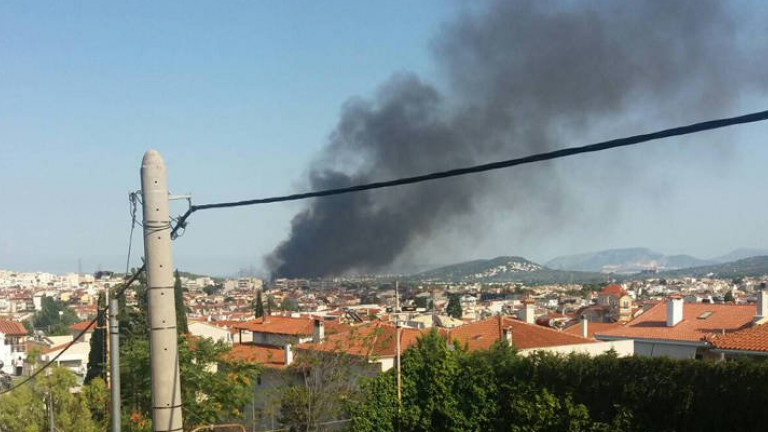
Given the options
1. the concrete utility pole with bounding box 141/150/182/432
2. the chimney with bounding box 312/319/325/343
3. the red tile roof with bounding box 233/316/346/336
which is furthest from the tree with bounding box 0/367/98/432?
the concrete utility pole with bounding box 141/150/182/432

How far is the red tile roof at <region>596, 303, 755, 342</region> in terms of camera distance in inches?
936

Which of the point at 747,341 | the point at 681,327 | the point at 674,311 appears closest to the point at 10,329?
the point at 674,311

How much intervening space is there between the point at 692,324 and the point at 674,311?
86 centimetres

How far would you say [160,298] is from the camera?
14.0 feet

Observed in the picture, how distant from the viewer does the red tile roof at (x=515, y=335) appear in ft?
84.0

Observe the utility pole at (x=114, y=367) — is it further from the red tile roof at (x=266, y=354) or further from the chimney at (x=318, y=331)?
the red tile roof at (x=266, y=354)

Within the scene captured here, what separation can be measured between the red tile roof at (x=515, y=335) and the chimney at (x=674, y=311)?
290 cm

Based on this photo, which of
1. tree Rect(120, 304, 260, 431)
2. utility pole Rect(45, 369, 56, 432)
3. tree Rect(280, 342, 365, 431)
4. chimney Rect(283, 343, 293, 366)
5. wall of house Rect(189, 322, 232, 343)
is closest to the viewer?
utility pole Rect(45, 369, 56, 432)

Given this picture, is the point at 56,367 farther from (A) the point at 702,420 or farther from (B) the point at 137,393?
(A) the point at 702,420

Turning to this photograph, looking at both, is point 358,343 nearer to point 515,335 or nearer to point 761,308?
point 515,335

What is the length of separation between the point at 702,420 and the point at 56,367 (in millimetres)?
15330

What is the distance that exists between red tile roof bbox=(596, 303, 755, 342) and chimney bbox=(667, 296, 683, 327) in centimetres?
17

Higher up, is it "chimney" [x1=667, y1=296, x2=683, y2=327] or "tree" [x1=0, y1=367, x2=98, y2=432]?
"chimney" [x1=667, y1=296, x2=683, y2=327]

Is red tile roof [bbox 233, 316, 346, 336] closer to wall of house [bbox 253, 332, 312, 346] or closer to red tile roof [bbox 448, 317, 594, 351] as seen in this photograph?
wall of house [bbox 253, 332, 312, 346]
